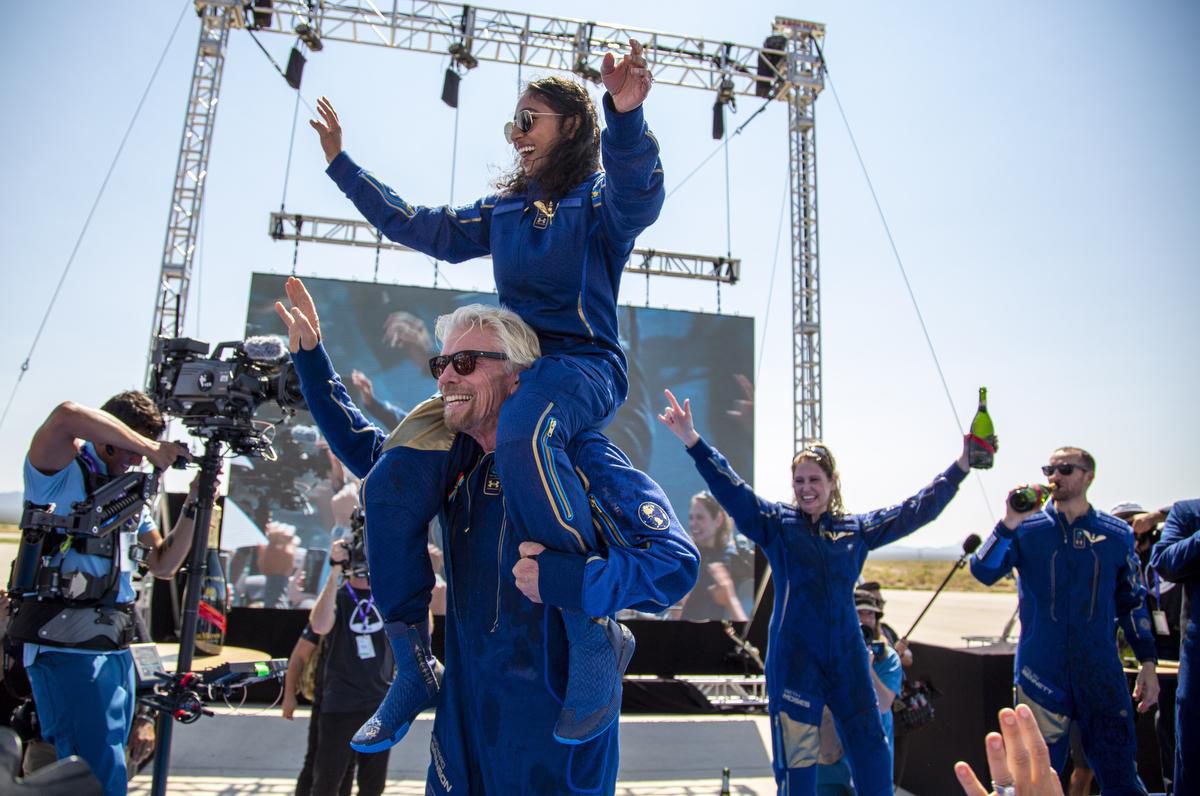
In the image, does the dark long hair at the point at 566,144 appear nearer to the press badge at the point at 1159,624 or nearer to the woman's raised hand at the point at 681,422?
the woman's raised hand at the point at 681,422

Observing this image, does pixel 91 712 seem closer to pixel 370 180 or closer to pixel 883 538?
pixel 370 180

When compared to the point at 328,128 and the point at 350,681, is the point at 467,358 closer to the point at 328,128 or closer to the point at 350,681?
the point at 328,128

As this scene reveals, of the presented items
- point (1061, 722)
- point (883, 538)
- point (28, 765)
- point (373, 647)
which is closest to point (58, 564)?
point (28, 765)

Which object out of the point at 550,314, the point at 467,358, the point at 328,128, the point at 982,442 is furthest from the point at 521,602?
the point at 982,442

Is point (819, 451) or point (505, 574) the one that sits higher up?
point (819, 451)

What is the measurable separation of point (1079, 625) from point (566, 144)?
3.70m

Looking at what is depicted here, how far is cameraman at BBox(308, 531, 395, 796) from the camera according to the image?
12.5 ft

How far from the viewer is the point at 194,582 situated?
10.3 feet

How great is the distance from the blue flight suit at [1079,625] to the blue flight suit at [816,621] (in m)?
0.81

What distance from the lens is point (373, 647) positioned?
155 inches

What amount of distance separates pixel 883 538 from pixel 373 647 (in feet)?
8.44

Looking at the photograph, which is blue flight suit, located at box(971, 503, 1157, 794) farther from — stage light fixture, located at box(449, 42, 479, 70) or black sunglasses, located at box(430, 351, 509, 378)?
stage light fixture, located at box(449, 42, 479, 70)

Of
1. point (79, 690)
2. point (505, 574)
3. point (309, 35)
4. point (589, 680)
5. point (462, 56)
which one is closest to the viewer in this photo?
point (589, 680)

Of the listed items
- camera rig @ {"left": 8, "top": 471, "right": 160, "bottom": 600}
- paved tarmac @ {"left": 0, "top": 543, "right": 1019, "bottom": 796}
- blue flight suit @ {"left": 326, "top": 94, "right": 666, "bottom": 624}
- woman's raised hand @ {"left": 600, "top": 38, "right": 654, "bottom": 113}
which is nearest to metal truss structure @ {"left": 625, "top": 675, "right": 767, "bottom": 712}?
paved tarmac @ {"left": 0, "top": 543, "right": 1019, "bottom": 796}
